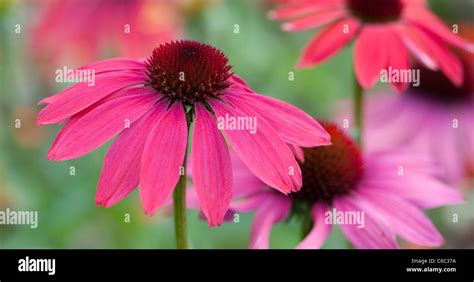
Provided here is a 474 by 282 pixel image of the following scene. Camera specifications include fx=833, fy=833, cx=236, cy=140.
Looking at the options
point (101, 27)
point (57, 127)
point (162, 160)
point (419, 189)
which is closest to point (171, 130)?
point (162, 160)

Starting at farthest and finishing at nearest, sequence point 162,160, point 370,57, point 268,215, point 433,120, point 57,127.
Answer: point 57,127, point 433,120, point 370,57, point 268,215, point 162,160

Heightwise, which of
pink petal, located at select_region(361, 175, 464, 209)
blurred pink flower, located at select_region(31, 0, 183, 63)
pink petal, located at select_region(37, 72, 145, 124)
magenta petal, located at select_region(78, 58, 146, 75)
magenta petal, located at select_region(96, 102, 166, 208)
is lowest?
pink petal, located at select_region(361, 175, 464, 209)

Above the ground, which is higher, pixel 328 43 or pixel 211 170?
pixel 328 43

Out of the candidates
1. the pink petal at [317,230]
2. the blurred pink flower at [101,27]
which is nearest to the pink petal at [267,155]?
the pink petal at [317,230]

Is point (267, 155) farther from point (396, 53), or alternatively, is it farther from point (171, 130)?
point (396, 53)

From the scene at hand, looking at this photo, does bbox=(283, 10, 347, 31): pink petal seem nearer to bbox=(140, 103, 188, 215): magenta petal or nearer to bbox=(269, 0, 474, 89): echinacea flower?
bbox=(269, 0, 474, 89): echinacea flower

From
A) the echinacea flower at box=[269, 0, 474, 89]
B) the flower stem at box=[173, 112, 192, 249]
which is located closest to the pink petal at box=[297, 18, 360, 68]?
the echinacea flower at box=[269, 0, 474, 89]
